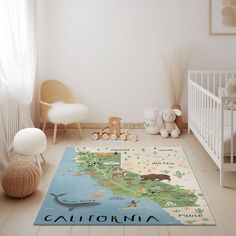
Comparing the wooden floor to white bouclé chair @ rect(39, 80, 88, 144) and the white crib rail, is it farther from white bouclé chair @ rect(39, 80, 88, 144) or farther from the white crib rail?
white bouclé chair @ rect(39, 80, 88, 144)

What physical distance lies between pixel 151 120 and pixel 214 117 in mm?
1575

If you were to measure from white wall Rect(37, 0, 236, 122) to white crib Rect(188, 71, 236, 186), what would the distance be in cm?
21

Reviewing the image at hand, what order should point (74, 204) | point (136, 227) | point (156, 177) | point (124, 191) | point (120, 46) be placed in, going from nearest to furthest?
point (136, 227) < point (74, 204) < point (124, 191) < point (156, 177) < point (120, 46)

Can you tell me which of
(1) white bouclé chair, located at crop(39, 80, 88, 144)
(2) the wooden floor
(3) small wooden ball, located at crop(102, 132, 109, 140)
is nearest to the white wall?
(1) white bouclé chair, located at crop(39, 80, 88, 144)

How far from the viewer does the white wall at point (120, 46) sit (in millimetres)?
5113

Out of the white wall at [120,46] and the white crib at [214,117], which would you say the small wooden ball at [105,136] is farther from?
the white crib at [214,117]

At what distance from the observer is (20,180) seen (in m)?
3.05

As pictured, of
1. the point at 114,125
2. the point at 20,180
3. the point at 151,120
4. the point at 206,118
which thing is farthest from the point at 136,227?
the point at 151,120

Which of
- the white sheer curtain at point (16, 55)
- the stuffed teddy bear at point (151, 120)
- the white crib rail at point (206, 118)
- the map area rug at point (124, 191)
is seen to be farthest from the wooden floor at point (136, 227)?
the stuffed teddy bear at point (151, 120)

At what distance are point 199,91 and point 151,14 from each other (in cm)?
124

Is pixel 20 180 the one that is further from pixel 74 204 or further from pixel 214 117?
pixel 214 117

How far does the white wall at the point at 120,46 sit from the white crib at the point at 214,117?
0.21 metres

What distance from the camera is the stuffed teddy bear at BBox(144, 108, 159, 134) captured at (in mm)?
5035

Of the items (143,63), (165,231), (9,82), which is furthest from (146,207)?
(143,63)
